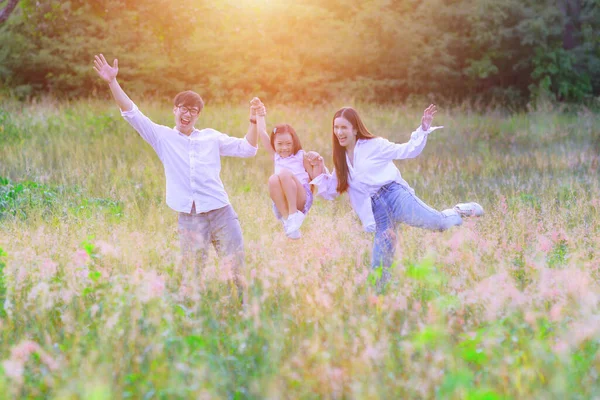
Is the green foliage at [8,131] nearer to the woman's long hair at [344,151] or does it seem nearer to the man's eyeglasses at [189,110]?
the man's eyeglasses at [189,110]

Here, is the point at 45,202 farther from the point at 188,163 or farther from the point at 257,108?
the point at 257,108

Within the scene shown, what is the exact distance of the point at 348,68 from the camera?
27.2 m

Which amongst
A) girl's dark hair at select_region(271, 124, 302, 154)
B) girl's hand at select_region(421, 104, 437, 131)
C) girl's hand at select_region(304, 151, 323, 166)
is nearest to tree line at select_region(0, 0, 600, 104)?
girl's dark hair at select_region(271, 124, 302, 154)

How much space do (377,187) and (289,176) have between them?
0.64m

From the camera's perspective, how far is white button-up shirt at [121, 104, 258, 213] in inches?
181

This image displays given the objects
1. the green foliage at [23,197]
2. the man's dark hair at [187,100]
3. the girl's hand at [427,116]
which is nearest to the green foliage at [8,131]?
the green foliage at [23,197]

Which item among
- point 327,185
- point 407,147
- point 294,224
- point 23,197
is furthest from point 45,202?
point 407,147

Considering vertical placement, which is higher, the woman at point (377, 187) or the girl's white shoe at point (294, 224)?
the woman at point (377, 187)

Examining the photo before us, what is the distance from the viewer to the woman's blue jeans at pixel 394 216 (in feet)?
15.8

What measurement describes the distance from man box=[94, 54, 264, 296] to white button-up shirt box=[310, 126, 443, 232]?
0.76 meters

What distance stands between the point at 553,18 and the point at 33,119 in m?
20.0

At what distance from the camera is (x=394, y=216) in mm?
4961

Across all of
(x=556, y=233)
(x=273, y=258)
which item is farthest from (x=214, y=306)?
(x=556, y=233)

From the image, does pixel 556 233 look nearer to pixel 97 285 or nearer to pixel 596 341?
pixel 596 341
